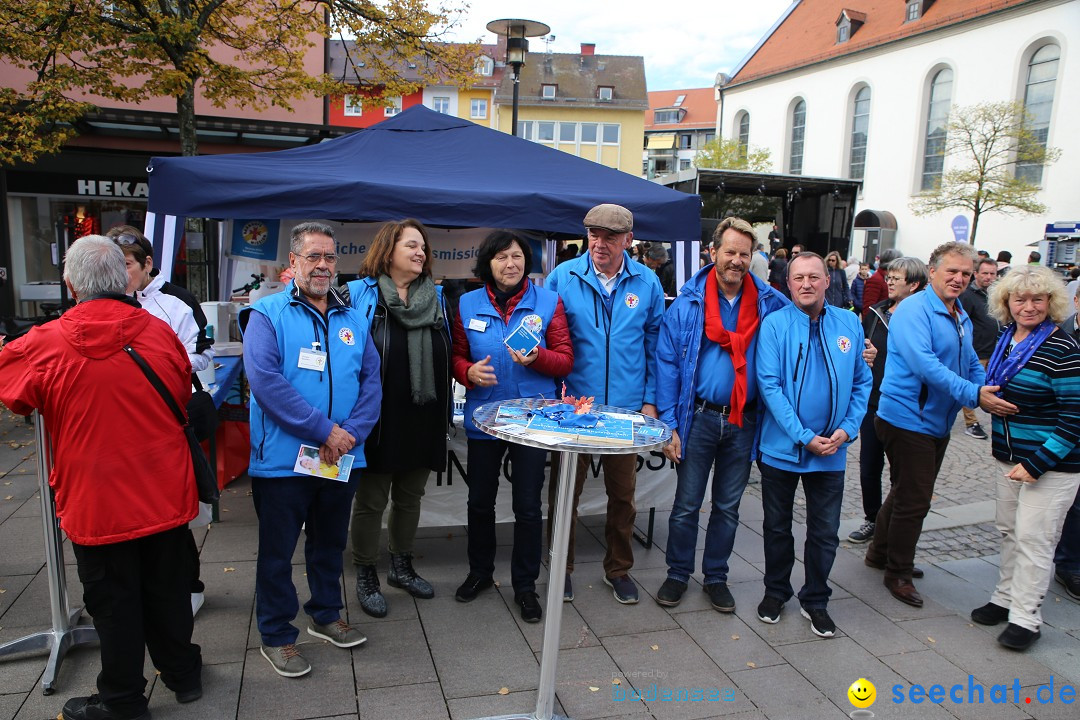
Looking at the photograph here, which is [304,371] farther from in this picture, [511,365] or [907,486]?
[907,486]

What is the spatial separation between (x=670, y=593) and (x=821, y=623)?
27.3 inches

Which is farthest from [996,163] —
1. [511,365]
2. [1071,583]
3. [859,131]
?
[511,365]

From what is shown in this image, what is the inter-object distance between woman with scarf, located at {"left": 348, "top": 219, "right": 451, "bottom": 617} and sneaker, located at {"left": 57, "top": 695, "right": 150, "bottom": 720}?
1.09 metres

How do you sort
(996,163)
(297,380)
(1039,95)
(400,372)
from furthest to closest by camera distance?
(1039,95) < (996,163) < (400,372) < (297,380)

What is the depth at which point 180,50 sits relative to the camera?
25.2 feet

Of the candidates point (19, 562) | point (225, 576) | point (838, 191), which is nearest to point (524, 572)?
point (225, 576)

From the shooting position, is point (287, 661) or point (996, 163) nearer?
point (287, 661)

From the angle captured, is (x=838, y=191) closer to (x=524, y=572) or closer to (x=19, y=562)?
(x=524, y=572)

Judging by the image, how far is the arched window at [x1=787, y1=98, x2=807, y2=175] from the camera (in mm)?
39188

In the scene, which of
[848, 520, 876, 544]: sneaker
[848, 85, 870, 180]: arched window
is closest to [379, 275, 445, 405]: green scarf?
Answer: [848, 520, 876, 544]: sneaker

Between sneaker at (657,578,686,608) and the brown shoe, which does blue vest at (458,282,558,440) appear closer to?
sneaker at (657,578,686,608)

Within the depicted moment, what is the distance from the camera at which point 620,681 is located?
285cm

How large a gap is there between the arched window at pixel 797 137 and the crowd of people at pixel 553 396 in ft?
128

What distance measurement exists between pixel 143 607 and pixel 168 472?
20.2 inches
